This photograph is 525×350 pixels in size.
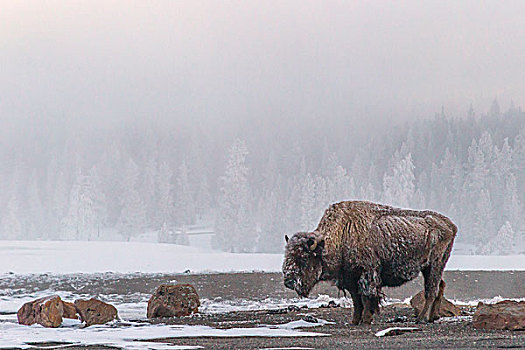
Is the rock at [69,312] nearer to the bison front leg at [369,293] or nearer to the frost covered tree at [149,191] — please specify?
the bison front leg at [369,293]

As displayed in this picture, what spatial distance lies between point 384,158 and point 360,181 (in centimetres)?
4154

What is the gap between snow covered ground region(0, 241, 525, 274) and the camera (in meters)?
46.7

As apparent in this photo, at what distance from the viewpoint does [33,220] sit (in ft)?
453

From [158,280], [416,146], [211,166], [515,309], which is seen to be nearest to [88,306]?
[515,309]

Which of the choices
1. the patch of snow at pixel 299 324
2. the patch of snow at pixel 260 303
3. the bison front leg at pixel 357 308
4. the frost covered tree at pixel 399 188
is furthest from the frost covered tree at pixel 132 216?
the bison front leg at pixel 357 308

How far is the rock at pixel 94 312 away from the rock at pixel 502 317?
758 centimetres

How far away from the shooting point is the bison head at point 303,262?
12.6 metres

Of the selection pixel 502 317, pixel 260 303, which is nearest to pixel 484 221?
pixel 260 303

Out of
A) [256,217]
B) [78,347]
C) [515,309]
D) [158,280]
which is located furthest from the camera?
[256,217]

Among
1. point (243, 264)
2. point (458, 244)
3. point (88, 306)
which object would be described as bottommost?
point (458, 244)

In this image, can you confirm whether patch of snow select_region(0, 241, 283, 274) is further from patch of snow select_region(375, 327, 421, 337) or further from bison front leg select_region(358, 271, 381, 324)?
patch of snow select_region(375, 327, 421, 337)

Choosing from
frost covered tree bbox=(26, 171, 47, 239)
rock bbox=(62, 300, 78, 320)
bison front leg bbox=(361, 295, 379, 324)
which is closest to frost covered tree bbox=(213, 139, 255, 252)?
frost covered tree bbox=(26, 171, 47, 239)

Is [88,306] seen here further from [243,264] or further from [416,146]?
[416,146]

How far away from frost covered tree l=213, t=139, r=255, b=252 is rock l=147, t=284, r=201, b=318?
9140 centimetres
